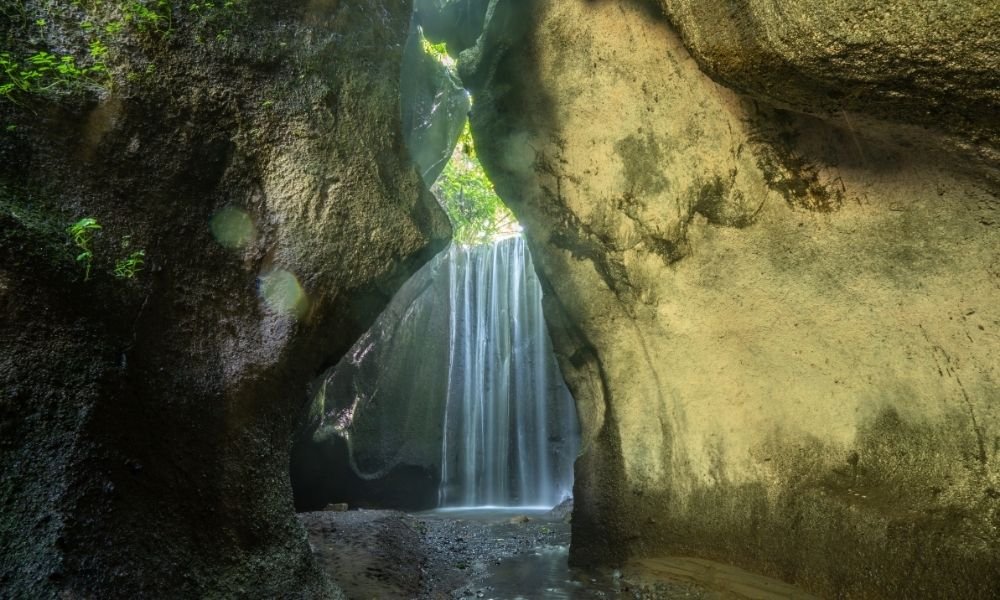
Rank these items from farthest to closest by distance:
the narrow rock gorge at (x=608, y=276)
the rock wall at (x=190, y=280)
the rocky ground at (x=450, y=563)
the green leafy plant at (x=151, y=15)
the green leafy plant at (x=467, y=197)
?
the green leafy plant at (x=467, y=197) → the rocky ground at (x=450, y=563) → the green leafy plant at (x=151, y=15) → the narrow rock gorge at (x=608, y=276) → the rock wall at (x=190, y=280)

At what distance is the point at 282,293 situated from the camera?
418 cm

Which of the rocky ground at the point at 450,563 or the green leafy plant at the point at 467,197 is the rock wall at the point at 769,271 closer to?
the rocky ground at the point at 450,563

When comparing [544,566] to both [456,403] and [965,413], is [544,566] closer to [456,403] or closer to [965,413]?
[965,413]

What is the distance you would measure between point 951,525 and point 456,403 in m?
12.8

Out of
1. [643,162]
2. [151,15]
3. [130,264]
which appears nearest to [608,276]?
[643,162]

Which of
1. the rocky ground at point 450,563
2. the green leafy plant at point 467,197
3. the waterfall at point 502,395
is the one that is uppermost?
the green leafy plant at point 467,197

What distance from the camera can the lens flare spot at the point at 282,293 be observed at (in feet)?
13.6

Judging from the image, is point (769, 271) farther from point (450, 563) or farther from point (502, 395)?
point (502, 395)

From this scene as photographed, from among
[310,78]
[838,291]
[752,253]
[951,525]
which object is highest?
[310,78]

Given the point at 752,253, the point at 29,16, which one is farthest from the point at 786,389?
the point at 29,16

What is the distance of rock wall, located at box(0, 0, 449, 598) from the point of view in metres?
2.83

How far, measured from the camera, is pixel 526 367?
15.5m

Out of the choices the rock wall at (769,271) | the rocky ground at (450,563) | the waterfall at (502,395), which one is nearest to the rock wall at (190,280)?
the rocky ground at (450,563)

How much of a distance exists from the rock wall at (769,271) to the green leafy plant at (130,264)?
3.79m
